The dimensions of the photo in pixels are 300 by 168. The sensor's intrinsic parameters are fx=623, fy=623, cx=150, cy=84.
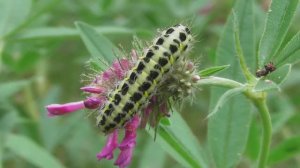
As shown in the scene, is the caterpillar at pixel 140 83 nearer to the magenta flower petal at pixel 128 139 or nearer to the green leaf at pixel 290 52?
the magenta flower petal at pixel 128 139

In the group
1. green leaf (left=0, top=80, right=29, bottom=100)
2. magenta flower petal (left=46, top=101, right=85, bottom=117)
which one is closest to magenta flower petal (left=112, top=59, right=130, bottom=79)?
magenta flower petal (left=46, top=101, right=85, bottom=117)

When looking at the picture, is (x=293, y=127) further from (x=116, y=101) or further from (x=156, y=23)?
(x=116, y=101)

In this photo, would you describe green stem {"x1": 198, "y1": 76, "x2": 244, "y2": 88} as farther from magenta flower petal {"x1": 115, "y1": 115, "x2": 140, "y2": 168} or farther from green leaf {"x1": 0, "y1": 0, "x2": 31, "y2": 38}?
green leaf {"x1": 0, "y1": 0, "x2": 31, "y2": 38}

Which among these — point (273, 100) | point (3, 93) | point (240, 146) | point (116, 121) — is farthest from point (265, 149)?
point (273, 100)

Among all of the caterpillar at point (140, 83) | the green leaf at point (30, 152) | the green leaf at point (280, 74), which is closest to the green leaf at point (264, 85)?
the green leaf at point (280, 74)

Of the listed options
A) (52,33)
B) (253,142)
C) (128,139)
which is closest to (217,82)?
(128,139)

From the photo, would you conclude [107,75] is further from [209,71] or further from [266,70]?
[266,70]
